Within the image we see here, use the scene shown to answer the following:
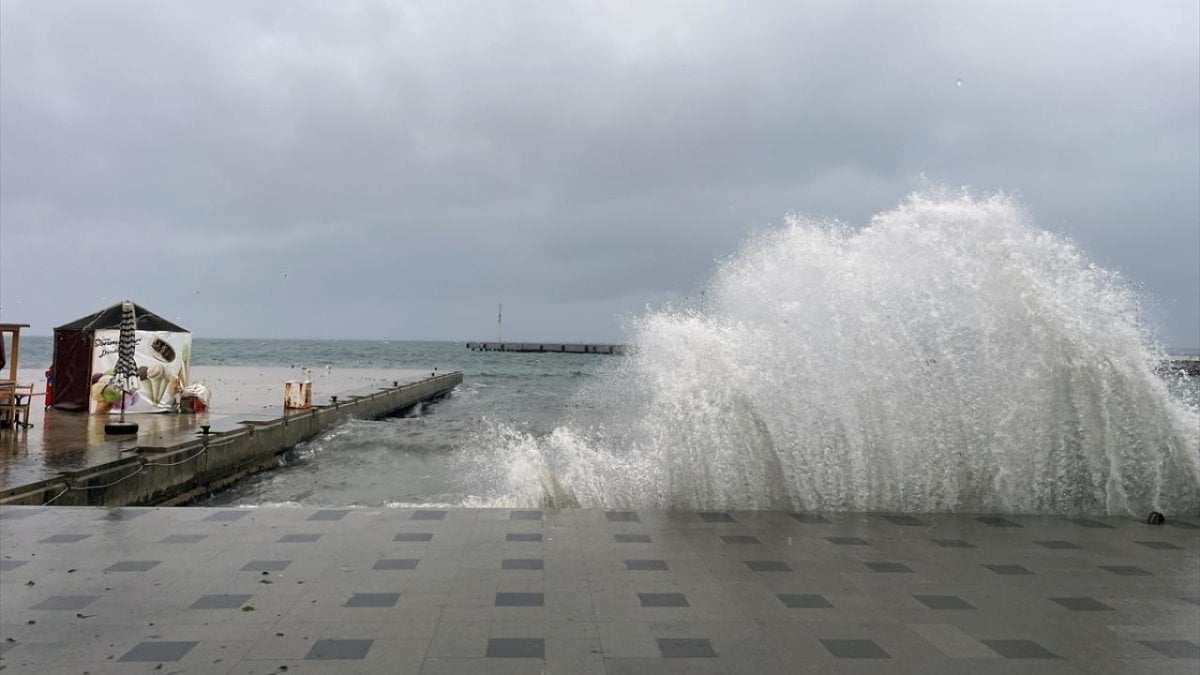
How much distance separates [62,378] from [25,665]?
14.4 meters

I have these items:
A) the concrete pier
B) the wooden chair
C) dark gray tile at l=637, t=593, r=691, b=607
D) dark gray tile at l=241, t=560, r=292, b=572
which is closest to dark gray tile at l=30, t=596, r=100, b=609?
dark gray tile at l=241, t=560, r=292, b=572

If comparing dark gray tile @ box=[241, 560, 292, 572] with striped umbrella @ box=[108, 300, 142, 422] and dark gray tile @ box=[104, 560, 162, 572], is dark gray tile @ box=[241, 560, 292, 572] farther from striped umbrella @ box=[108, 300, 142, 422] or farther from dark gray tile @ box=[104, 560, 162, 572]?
striped umbrella @ box=[108, 300, 142, 422]

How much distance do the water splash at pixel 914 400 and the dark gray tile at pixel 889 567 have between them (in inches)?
88.0

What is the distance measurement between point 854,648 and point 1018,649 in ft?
2.93

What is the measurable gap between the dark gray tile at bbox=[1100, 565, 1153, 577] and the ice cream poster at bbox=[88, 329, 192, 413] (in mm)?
15413

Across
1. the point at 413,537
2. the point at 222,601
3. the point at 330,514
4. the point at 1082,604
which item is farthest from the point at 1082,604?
the point at 330,514

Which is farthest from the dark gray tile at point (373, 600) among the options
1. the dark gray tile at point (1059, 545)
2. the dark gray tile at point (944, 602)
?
the dark gray tile at point (1059, 545)

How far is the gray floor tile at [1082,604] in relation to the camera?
15.5 ft

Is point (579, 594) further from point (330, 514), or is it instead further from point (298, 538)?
point (330, 514)

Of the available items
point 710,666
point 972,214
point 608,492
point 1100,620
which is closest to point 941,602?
point 1100,620

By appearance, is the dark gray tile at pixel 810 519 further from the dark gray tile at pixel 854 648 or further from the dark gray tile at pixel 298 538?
the dark gray tile at pixel 298 538

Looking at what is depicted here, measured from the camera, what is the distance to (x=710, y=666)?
145 inches

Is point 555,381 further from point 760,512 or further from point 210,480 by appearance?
point 760,512

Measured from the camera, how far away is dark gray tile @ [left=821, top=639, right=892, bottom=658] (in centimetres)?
387
